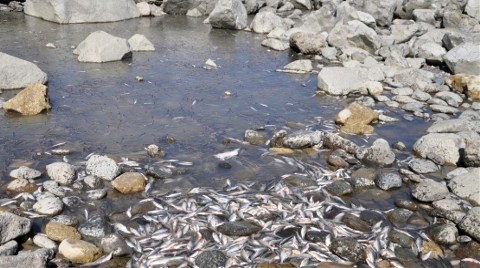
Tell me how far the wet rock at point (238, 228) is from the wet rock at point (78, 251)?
6.63 ft

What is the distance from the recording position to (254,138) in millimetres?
12336

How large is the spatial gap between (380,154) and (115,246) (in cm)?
634

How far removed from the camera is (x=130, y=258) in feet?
25.4

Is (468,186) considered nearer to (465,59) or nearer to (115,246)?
(115,246)

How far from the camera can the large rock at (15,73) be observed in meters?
14.5

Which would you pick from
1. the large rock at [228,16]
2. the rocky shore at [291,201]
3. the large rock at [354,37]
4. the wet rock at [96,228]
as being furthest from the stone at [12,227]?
the large rock at [228,16]

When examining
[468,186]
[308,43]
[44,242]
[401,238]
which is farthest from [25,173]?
[308,43]

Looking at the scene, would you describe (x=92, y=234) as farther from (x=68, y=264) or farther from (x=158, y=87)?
(x=158, y=87)

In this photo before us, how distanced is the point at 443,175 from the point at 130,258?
703cm

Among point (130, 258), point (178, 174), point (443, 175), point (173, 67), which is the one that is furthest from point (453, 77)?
point (130, 258)

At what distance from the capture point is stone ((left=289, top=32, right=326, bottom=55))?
21.3 metres

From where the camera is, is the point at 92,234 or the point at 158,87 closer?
the point at 92,234

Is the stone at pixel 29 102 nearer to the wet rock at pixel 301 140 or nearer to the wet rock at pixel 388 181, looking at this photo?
the wet rock at pixel 301 140

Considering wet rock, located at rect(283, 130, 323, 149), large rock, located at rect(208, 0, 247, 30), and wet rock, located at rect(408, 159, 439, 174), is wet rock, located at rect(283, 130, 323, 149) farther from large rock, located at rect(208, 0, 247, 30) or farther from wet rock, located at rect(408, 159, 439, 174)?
large rock, located at rect(208, 0, 247, 30)
